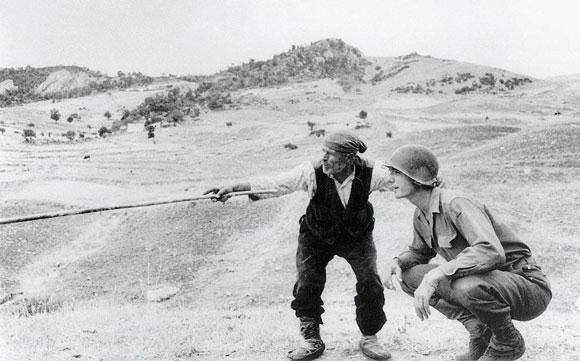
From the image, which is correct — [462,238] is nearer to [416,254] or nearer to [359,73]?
[416,254]

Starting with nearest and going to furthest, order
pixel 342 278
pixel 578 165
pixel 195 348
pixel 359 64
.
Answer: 1. pixel 195 348
2. pixel 342 278
3. pixel 578 165
4. pixel 359 64

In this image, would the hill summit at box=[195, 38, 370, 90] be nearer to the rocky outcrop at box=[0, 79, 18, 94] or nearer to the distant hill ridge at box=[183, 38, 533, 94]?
the distant hill ridge at box=[183, 38, 533, 94]

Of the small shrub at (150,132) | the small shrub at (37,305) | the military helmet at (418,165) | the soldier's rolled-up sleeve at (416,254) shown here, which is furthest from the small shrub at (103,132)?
the military helmet at (418,165)

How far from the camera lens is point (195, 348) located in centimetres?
432

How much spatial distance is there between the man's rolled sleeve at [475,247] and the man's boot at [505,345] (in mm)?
363

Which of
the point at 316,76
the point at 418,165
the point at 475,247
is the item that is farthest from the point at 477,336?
the point at 316,76

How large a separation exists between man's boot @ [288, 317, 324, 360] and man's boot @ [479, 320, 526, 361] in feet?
3.58

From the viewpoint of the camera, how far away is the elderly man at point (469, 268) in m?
3.19

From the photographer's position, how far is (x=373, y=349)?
3.99m

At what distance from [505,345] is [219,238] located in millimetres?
8251

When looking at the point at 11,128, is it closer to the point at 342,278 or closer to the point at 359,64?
the point at 342,278

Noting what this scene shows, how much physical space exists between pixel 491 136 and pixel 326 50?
4259cm

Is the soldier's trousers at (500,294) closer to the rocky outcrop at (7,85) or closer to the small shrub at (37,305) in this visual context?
the small shrub at (37,305)

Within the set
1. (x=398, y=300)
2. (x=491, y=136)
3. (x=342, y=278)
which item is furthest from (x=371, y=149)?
(x=398, y=300)
